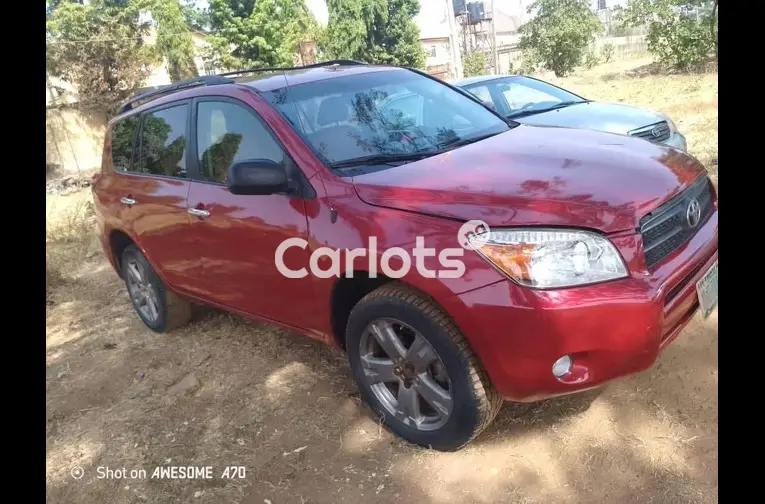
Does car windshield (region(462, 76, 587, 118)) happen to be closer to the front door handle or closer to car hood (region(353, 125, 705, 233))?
car hood (region(353, 125, 705, 233))

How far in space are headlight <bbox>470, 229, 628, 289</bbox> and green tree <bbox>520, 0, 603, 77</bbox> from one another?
23.3m

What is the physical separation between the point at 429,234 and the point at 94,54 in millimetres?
18796

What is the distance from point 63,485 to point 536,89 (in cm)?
624

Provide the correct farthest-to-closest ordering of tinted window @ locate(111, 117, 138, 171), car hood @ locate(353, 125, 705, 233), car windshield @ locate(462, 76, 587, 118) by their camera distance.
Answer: car windshield @ locate(462, 76, 587, 118) → tinted window @ locate(111, 117, 138, 171) → car hood @ locate(353, 125, 705, 233)

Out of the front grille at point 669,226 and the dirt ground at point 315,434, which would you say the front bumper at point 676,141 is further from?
the front grille at point 669,226

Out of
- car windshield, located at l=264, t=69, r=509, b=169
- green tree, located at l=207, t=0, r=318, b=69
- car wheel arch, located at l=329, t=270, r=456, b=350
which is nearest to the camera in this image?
car wheel arch, located at l=329, t=270, r=456, b=350

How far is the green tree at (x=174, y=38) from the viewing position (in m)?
21.3

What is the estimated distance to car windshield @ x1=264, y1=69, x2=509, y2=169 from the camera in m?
3.06

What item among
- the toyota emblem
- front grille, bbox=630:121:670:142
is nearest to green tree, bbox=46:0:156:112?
front grille, bbox=630:121:670:142

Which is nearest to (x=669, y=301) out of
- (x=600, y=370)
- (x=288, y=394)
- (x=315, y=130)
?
(x=600, y=370)

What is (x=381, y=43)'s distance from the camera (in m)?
27.4

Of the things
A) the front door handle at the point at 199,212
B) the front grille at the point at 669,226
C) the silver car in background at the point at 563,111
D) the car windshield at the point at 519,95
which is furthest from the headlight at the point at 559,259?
the car windshield at the point at 519,95

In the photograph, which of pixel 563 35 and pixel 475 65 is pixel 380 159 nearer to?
pixel 563 35

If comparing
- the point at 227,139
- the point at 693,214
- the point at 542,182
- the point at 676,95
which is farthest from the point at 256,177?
the point at 676,95
